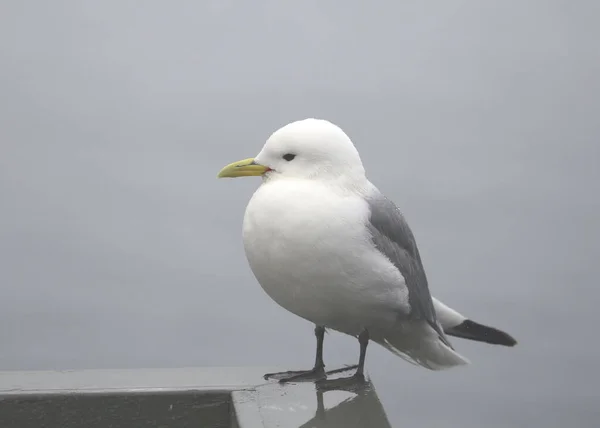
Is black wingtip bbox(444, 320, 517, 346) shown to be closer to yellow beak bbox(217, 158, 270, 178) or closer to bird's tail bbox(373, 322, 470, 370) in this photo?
bird's tail bbox(373, 322, 470, 370)

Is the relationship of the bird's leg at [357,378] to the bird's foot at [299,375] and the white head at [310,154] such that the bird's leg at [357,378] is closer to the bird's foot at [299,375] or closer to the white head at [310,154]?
the bird's foot at [299,375]

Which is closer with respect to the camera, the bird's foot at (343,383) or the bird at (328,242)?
the bird at (328,242)

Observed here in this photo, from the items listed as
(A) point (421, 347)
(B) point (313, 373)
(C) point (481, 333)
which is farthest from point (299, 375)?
(C) point (481, 333)

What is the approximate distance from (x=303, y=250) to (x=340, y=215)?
101 millimetres

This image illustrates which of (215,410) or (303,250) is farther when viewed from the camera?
(215,410)

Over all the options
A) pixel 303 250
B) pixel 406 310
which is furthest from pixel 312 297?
pixel 406 310

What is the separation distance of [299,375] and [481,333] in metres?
0.46

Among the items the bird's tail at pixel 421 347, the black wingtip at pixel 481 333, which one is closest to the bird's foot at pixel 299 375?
the bird's tail at pixel 421 347

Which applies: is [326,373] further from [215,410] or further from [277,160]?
[277,160]

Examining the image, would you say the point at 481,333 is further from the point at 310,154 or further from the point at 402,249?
the point at 310,154

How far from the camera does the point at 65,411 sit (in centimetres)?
185

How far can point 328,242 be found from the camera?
175 cm

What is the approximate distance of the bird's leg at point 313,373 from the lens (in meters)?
1.96

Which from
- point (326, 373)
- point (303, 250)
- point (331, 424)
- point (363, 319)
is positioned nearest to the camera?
point (331, 424)
